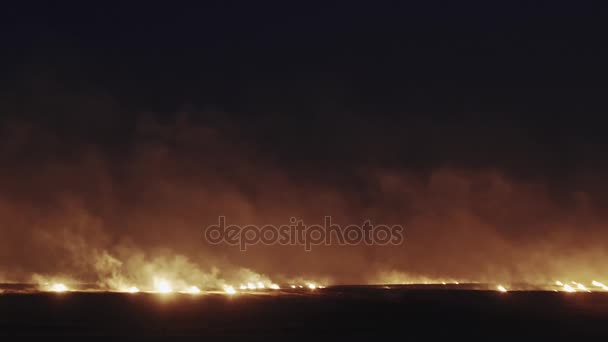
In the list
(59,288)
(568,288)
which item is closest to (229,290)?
(59,288)

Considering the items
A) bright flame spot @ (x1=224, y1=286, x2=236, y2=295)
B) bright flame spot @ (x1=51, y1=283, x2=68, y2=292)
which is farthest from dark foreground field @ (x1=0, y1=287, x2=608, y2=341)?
bright flame spot @ (x1=51, y1=283, x2=68, y2=292)

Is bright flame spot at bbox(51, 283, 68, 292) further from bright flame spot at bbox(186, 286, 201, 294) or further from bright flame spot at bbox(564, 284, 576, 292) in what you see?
bright flame spot at bbox(564, 284, 576, 292)

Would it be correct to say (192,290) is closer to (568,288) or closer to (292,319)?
(292,319)

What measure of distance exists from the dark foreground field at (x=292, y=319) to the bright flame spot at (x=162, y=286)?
14580mm

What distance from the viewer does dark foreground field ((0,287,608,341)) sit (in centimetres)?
3969

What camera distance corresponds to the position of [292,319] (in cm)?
4775

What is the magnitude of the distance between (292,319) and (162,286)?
38.9m

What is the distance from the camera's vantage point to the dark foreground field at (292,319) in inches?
1563

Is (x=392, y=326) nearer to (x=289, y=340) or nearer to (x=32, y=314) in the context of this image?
(x=289, y=340)

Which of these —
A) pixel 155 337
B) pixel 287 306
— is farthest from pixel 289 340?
pixel 287 306

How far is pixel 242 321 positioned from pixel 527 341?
19.0m

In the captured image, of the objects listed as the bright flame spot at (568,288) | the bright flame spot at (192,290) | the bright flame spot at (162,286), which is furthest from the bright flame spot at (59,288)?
the bright flame spot at (568,288)

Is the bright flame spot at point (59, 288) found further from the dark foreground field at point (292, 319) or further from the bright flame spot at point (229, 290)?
the bright flame spot at point (229, 290)

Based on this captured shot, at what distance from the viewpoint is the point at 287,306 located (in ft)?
194
